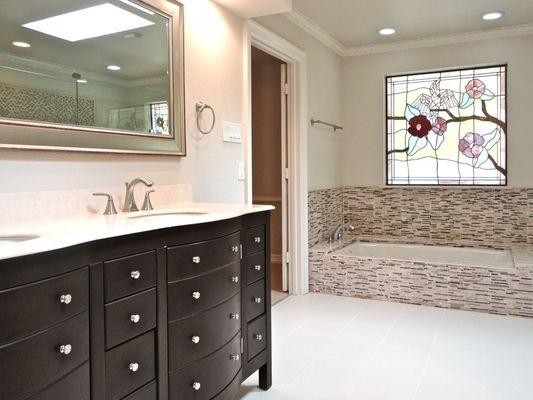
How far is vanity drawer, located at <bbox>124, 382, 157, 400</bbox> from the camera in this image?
1.50 metres

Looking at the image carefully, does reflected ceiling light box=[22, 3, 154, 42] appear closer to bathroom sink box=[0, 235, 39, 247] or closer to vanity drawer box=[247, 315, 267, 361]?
bathroom sink box=[0, 235, 39, 247]

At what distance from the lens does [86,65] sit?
1.92 metres

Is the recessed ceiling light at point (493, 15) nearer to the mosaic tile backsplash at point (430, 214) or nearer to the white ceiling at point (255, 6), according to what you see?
the mosaic tile backsplash at point (430, 214)

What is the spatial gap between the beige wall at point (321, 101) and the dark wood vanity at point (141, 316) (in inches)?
84.7

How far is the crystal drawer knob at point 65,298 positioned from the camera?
47.0 inches

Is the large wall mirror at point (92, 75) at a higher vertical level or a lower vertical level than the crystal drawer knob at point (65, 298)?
higher

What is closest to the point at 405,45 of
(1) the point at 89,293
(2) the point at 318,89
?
(2) the point at 318,89

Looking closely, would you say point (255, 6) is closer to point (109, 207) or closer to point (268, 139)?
point (109, 207)

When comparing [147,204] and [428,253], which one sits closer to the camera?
[147,204]

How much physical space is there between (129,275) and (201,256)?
353mm

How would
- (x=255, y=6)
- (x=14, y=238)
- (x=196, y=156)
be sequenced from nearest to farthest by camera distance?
(x=14, y=238) → (x=196, y=156) → (x=255, y=6)

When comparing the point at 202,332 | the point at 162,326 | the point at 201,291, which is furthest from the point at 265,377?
the point at 162,326

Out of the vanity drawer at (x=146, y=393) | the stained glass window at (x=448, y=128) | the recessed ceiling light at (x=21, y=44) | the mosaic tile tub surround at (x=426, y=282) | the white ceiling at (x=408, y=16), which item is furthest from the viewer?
the stained glass window at (x=448, y=128)

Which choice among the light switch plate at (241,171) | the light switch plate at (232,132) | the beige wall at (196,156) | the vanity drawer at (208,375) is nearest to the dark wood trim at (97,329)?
the vanity drawer at (208,375)
